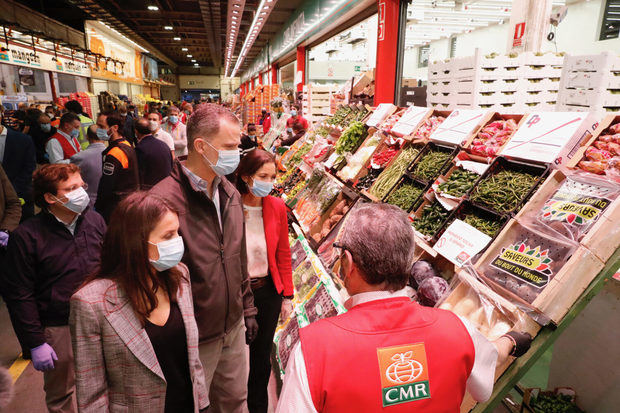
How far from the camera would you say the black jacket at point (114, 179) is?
418 cm

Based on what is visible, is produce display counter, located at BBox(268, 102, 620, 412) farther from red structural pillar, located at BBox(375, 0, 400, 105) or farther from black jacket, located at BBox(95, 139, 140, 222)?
red structural pillar, located at BBox(375, 0, 400, 105)

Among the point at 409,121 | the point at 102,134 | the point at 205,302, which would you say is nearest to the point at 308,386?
the point at 205,302

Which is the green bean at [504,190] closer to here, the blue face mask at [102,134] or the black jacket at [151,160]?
the black jacket at [151,160]

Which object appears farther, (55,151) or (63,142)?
(63,142)

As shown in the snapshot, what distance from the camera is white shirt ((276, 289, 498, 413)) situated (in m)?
1.11

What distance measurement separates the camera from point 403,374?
115 cm

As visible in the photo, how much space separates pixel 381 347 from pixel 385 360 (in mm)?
41

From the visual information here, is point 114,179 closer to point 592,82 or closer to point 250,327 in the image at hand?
point 250,327

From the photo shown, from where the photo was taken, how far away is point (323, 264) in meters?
3.43

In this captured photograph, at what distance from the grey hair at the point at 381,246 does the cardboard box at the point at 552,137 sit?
4.43 ft

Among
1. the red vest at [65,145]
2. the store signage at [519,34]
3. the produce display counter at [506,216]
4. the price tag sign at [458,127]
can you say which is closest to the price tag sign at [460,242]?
the produce display counter at [506,216]

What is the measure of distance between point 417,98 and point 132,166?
7664 mm

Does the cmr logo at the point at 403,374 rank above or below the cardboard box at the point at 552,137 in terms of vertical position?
below

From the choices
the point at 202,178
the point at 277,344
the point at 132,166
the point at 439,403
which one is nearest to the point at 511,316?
the point at 439,403
